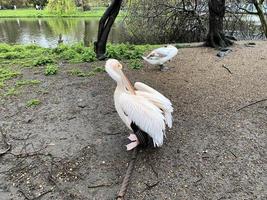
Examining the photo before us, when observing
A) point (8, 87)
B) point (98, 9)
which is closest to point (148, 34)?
point (8, 87)

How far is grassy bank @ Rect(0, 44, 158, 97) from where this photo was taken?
5781 millimetres

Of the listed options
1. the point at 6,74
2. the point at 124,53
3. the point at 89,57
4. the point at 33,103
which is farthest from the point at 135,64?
the point at 6,74

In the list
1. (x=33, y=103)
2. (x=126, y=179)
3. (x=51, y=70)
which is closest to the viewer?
(x=126, y=179)

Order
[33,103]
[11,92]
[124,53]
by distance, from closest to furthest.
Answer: [33,103] → [11,92] → [124,53]

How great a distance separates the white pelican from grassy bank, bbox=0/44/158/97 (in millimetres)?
2517

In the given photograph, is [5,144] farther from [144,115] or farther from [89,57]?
[89,57]

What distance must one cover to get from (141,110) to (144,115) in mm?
57

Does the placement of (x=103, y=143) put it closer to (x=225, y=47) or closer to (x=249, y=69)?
(x=249, y=69)

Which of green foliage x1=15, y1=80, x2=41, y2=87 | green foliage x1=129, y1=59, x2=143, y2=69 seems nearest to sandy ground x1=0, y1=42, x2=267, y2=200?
green foliage x1=15, y1=80, x2=41, y2=87

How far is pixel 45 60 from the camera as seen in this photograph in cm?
675

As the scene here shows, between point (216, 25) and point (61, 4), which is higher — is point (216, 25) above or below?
above

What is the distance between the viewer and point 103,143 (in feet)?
12.0

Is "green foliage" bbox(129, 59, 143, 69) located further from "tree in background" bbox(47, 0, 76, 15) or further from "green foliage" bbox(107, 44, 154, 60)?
"tree in background" bbox(47, 0, 76, 15)

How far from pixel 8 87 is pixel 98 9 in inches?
1030
